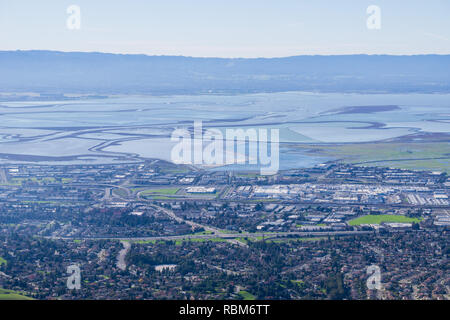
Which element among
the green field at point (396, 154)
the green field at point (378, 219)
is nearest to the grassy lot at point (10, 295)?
the green field at point (378, 219)

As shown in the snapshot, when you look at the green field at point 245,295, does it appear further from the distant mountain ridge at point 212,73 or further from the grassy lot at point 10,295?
the distant mountain ridge at point 212,73

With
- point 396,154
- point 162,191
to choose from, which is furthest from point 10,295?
point 396,154

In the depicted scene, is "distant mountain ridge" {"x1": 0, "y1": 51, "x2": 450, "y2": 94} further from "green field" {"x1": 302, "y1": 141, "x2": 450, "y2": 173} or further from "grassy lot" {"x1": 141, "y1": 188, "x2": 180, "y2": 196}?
"grassy lot" {"x1": 141, "y1": 188, "x2": 180, "y2": 196}

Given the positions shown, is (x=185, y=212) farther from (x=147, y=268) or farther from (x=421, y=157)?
(x=421, y=157)

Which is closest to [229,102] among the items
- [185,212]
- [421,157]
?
[421,157]

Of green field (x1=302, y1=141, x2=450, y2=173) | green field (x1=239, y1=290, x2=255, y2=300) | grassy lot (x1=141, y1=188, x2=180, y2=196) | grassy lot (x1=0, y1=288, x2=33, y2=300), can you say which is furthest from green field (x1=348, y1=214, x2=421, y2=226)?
grassy lot (x1=0, y1=288, x2=33, y2=300)

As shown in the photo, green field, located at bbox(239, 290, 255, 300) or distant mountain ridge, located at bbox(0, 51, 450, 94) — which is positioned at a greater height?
distant mountain ridge, located at bbox(0, 51, 450, 94)
